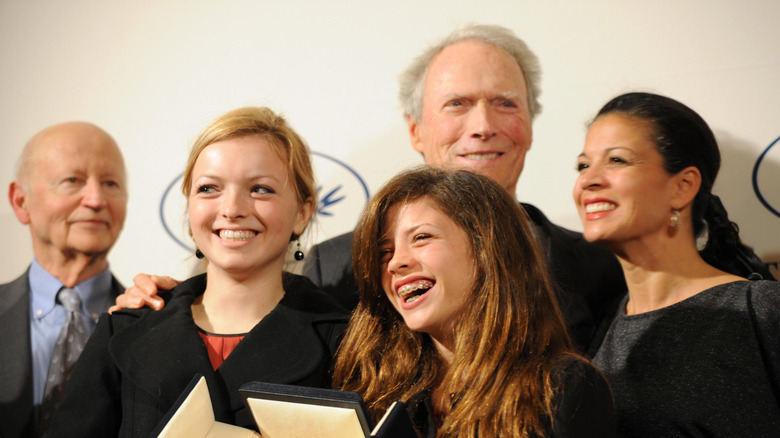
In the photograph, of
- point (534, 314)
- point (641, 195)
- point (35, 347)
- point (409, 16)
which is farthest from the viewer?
point (409, 16)

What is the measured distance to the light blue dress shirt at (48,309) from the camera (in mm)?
2787

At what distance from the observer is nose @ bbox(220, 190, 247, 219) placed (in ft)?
6.74

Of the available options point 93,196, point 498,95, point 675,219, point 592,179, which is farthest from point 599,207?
point 93,196

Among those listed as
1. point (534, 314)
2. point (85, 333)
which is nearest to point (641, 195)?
point (534, 314)

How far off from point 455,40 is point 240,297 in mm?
1495

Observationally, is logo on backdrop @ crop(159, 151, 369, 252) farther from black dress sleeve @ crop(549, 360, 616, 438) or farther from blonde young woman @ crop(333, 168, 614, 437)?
black dress sleeve @ crop(549, 360, 616, 438)

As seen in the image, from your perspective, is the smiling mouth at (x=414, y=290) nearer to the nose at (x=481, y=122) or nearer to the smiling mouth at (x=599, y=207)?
the smiling mouth at (x=599, y=207)

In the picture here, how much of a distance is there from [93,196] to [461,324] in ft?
5.64

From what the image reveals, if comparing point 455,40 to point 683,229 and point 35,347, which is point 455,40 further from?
point 35,347

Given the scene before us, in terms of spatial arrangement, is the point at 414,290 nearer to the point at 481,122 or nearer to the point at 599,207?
the point at 599,207

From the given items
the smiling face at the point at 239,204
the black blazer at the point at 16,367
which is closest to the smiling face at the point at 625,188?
the smiling face at the point at 239,204

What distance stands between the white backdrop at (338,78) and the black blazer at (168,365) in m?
1.20

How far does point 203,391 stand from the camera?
Result: 163 cm

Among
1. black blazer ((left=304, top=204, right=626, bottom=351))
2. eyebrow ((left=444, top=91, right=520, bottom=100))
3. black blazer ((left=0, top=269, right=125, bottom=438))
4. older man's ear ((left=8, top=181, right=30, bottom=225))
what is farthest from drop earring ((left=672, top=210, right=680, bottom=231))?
older man's ear ((left=8, top=181, right=30, bottom=225))
